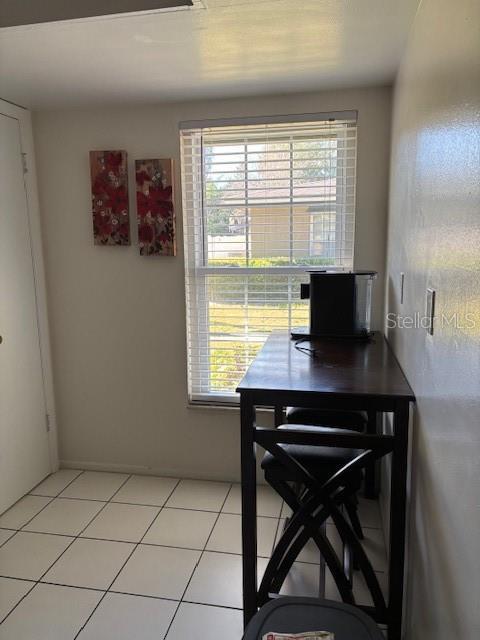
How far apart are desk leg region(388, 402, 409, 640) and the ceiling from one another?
131cm

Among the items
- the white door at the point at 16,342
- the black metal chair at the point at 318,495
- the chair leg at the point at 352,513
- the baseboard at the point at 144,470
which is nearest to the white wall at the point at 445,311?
the black metal chair at the point at 318,495

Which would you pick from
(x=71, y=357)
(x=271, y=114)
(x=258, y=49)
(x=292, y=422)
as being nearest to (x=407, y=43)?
(x=258, y=49)

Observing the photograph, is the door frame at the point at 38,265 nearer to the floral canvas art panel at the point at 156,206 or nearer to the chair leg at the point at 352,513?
the floral canvas art panel at the point at 156,206

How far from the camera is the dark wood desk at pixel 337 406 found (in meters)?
1.44

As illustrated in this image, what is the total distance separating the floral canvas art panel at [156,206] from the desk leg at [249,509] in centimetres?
135

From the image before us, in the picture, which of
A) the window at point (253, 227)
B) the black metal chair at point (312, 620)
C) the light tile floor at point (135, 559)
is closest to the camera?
the black metal chair at point (312, 620)

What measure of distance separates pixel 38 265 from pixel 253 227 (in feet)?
4.21

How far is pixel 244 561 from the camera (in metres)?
1.62

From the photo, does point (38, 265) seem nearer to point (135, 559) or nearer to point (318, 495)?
point (135, 559)

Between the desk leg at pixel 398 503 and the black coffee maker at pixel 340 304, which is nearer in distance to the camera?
the desk leg at pixel 398 503

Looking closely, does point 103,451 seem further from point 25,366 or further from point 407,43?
point 407,43

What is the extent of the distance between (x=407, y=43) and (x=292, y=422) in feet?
5.16

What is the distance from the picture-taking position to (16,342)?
2562 mm

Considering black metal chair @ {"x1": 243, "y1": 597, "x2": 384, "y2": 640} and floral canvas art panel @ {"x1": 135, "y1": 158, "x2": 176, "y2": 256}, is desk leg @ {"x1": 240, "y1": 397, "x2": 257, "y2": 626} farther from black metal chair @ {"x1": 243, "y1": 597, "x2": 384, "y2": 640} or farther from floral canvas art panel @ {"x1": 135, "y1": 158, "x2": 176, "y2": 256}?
floral canvas art panel @ {"x1": 135, "y1": 158, "x2": 176, "y2": 256}
